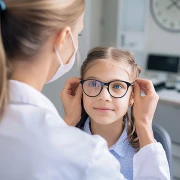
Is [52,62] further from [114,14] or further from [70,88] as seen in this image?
[114,14]

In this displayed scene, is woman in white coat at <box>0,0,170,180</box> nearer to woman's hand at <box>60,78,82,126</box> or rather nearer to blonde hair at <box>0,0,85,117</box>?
blonde hair at <box>0,0,85,117</box>

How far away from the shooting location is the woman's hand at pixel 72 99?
1.16 meters

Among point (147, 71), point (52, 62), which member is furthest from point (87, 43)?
point (52, 62)

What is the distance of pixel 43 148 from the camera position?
0.61 meters

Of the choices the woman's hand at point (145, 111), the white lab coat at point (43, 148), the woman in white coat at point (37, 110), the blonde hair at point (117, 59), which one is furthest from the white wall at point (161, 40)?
the white lab coat at point (43, 148)

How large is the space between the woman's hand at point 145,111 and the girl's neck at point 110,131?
0.14 meters

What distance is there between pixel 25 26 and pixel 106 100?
0.49m

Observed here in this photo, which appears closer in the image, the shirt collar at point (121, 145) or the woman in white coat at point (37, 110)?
the woman in white coat at point (37, 110)

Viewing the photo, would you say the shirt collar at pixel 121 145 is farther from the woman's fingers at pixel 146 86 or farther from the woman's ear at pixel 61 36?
the woman's ear at pixel 61 36

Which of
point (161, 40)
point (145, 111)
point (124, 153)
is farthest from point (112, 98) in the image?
point (161, 40)

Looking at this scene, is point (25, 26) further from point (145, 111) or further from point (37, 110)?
point (145, 111)

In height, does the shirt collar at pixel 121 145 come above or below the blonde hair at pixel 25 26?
below

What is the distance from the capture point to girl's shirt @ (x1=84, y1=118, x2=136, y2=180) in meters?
1.13

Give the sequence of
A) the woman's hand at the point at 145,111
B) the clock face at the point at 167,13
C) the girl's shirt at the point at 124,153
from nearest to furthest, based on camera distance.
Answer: the woman's hand at the point at 145,111, the girl's shirt at the point at 124,153, the clock face at the point at 167,13
